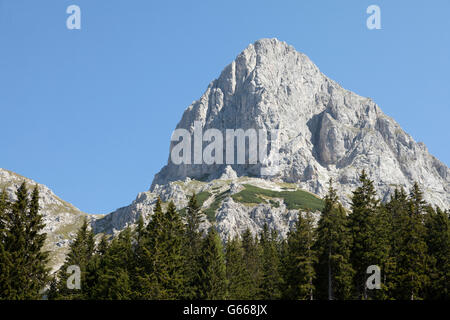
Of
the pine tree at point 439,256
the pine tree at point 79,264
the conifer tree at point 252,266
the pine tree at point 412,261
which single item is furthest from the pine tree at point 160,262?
the pine tree at point 439,256

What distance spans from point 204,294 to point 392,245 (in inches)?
1125

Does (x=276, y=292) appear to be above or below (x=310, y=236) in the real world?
below

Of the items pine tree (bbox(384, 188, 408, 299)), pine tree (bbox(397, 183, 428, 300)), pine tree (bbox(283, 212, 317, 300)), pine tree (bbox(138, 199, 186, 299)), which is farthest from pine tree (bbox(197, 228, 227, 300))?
pine tree (bbox(397, 183, 428, 300))

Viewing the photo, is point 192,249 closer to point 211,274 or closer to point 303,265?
point 211,274

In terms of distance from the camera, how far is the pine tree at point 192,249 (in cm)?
7162

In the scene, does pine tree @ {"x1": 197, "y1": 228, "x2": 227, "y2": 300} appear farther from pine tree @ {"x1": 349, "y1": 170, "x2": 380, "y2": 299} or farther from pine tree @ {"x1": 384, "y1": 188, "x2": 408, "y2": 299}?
pine tree @ {"x1": 384, "y1": 188, "x2": 408, "y2": 299}

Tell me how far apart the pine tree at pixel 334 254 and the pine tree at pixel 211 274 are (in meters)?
16.7

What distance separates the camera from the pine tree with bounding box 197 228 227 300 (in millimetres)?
71438

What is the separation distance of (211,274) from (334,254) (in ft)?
67.0

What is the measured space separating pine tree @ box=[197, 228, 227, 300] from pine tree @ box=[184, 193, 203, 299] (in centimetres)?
129

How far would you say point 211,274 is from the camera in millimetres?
71625

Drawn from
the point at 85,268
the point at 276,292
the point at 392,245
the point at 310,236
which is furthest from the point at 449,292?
the point at 85,268

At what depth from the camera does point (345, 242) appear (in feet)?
196
